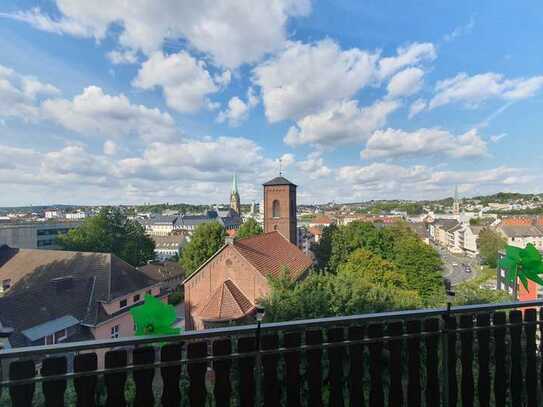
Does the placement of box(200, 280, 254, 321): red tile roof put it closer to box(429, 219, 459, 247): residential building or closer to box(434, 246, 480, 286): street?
box(434, 246, 480, 286): street

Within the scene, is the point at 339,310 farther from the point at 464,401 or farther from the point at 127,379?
the point at 127,379

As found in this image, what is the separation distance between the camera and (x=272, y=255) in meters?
23.0

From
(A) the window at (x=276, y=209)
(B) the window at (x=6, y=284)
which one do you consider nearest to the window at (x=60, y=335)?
(B) the window at (x=6, y=284)

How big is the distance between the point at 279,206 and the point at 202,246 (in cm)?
973

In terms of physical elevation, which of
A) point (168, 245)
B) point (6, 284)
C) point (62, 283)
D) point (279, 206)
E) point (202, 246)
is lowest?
point (168, 245)

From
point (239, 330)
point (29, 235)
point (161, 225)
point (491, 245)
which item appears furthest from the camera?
point (161, 225)

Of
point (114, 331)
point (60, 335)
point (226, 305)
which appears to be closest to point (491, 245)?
point (226, 305)

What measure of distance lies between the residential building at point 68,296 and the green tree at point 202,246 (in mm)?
3764

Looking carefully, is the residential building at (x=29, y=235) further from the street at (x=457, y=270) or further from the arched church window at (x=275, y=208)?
the street at (x=457, y=270)

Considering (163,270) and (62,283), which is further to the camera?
(163,270)

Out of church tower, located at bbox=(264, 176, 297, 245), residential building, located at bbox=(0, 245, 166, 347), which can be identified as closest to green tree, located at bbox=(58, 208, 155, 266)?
residential building, located at bbox=(0, 245, 166, 347)

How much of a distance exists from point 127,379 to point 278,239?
82.2 feet

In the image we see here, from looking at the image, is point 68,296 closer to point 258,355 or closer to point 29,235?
point 258,355

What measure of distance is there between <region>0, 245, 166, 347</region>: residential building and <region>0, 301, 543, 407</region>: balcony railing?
59.1 feet
